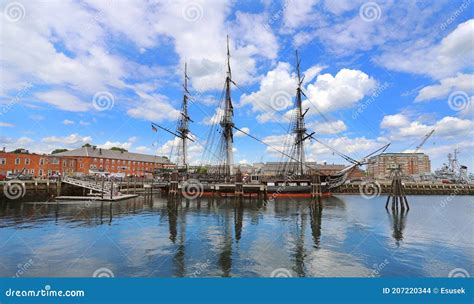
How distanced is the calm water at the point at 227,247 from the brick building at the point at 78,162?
42996 mm

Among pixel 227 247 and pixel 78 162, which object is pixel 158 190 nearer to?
pixel 78 162

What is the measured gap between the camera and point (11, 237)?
17.1 metres

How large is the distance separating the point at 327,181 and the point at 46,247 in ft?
176

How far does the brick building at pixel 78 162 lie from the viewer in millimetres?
58156

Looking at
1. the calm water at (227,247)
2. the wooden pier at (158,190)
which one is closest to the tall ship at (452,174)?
the wooden pier at (158,190)

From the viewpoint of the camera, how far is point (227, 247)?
15.7 m

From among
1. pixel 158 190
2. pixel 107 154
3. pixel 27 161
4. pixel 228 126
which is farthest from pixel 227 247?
pixel 107 154

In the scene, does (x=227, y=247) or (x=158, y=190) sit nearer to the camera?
(x=227, y=247)

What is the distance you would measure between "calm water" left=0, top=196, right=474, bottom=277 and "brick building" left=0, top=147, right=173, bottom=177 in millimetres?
42996

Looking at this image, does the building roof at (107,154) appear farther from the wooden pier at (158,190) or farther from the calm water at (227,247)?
the calm water at (227,247)

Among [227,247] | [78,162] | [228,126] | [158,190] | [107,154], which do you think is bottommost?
[227,247]

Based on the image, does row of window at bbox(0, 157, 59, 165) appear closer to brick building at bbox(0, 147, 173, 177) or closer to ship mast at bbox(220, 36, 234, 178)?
brick building at bbox(0, 147, 173, 177)

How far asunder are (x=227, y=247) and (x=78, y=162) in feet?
250

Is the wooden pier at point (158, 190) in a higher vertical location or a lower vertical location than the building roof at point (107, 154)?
lower
